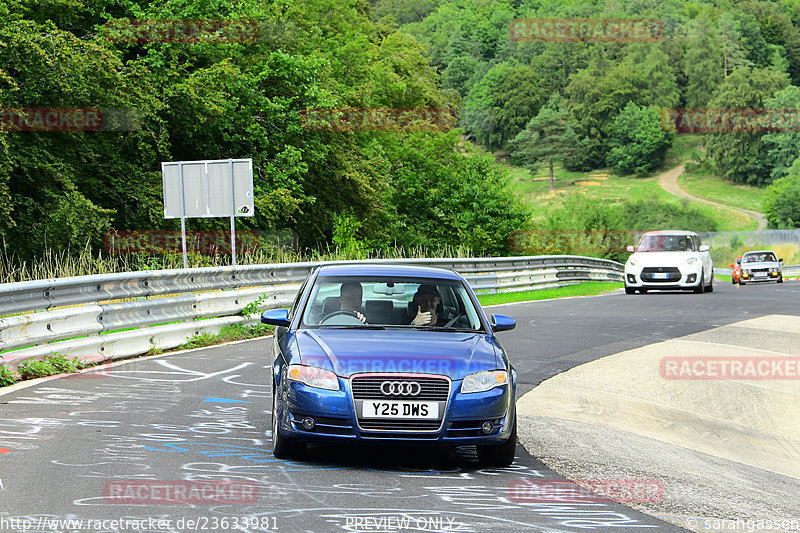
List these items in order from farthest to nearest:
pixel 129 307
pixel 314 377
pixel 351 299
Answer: pixel 129 307 < pixel 351 299 < pixel 314 377

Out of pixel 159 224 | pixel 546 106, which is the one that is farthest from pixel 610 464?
pixel 546 106

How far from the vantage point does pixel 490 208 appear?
54438 mm

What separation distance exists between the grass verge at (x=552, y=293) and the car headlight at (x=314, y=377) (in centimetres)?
1870

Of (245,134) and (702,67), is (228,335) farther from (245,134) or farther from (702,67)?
(702,67)

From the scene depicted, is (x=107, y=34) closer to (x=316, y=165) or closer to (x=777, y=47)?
(x=316, y=165)

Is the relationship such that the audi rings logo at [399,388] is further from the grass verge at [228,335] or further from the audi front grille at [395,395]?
the grass verge at [228,335]

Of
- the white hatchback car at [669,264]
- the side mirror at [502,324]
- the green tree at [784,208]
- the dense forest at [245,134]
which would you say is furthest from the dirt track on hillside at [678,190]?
the side mirror at [502,324]

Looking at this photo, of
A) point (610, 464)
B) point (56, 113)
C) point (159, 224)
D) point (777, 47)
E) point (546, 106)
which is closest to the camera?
point (610, 464)

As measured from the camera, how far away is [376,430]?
6434mm

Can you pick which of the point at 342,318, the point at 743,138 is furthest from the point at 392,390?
the point at 743,138

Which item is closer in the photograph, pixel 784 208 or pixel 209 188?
pixel 209 188

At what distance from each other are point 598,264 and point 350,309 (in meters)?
33.3

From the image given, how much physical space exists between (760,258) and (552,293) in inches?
633

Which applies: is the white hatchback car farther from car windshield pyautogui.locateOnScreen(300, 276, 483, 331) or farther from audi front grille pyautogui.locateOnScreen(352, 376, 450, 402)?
audi front grille pyautogui.locateOnScreen(352, 376, 450, 402)
